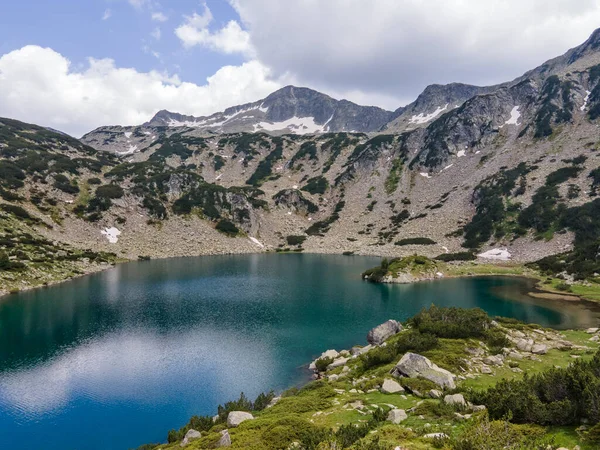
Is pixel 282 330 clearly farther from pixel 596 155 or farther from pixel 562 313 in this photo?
pixel 596 155

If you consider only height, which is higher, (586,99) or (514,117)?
(586,99)

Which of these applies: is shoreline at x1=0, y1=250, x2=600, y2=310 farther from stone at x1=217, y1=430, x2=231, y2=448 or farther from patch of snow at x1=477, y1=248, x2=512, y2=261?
stone at x1=217, y1=430, x2=231, y2=448

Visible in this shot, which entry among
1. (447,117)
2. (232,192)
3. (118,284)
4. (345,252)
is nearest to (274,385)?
(118,284)

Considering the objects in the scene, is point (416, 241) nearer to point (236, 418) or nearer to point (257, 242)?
point (257, 242)

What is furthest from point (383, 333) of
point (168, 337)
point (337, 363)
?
point (168, 337)

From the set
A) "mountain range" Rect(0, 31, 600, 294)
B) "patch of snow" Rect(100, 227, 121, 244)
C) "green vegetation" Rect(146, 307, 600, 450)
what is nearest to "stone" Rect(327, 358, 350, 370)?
"green vegetation" Rect(146, 307, 600, 450)

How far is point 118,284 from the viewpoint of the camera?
6962cm

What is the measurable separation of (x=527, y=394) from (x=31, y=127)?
219745 millimetres

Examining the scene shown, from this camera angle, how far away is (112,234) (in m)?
114

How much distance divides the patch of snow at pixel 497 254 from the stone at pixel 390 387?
283 ft

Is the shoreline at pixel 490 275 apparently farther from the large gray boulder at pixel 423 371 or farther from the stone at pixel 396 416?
the stone at pixel 396 416

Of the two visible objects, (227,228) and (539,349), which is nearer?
(539,349)

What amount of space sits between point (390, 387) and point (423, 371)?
8.37ft

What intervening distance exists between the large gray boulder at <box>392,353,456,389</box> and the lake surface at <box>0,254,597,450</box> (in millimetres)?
10217
